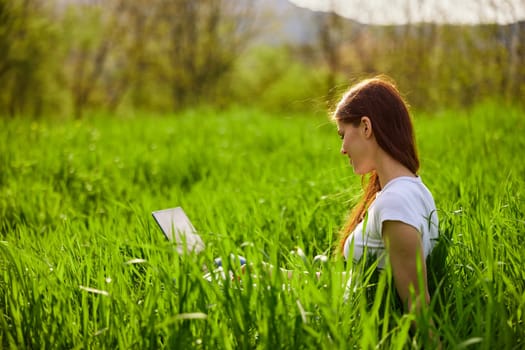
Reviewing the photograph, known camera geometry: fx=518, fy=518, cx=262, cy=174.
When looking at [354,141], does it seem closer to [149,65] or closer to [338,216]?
[338,216]

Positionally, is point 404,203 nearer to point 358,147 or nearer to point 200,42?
point 358,147

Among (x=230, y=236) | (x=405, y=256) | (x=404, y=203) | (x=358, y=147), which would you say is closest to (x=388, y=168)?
(x=358, y=147)

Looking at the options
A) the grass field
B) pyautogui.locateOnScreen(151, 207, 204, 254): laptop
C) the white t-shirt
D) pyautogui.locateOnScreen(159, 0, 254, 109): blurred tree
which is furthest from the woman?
pyautogui.locateOnScreen(159, 0, 254, 109): blurred tree

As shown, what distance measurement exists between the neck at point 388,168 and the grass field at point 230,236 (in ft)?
1.38

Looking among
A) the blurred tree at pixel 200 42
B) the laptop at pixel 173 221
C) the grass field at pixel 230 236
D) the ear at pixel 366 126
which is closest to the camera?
the grass field at pixel 230 236

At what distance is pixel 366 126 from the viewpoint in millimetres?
A: 2301

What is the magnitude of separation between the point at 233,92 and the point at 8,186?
2246 centimetres

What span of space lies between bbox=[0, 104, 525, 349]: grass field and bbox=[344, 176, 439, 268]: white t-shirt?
16 centimetres

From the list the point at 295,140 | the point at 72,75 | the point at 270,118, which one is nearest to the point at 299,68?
the point at 72,75

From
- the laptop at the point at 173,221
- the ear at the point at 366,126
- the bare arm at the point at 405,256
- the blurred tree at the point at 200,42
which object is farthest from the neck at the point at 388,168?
the blurred tree at the point at 200,42

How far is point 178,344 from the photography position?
1.86 metres

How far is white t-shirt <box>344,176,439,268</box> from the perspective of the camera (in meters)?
2.04

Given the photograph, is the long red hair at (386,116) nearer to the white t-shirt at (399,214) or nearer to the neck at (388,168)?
the neck at (388,168)

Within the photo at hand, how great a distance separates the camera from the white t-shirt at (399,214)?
204 centimetres
